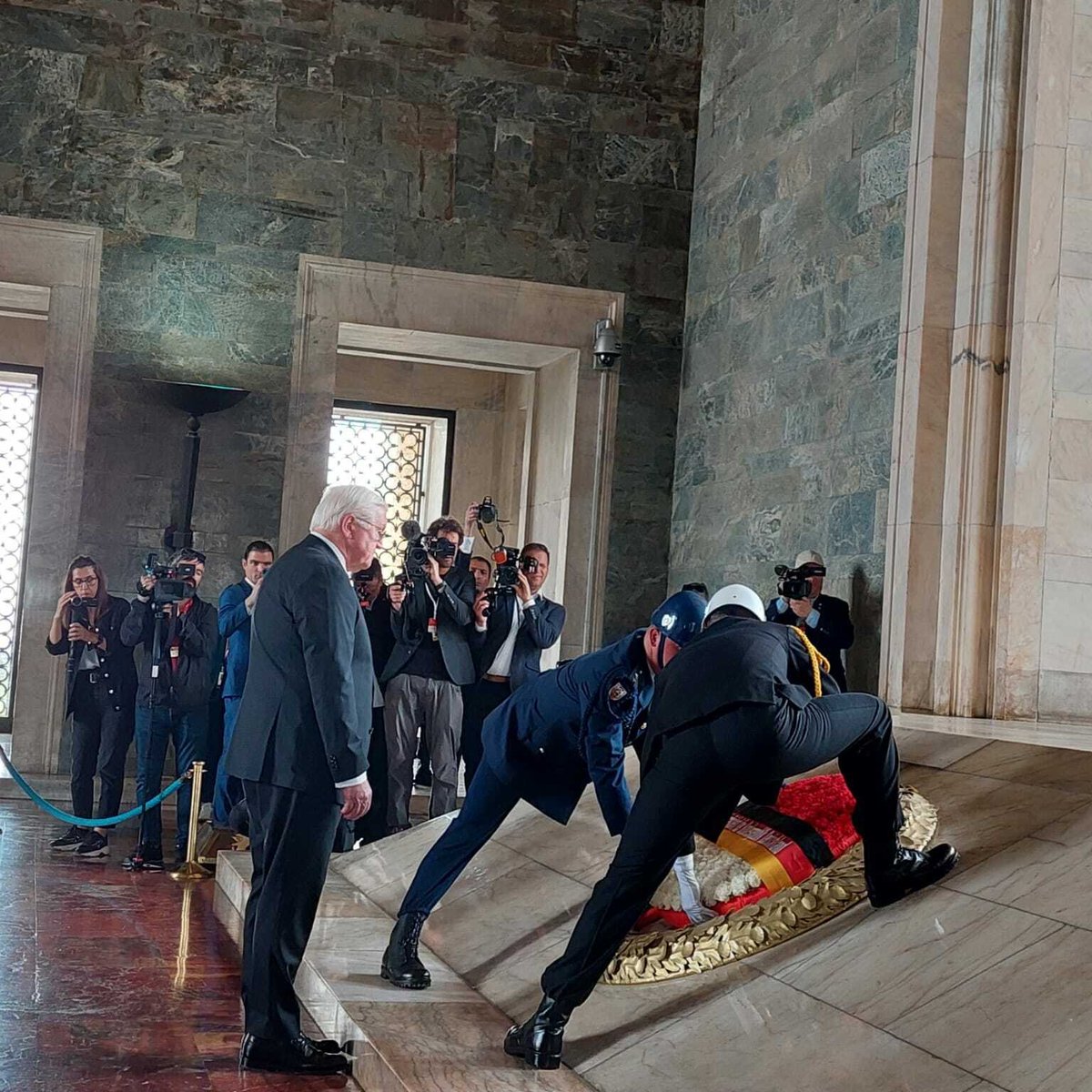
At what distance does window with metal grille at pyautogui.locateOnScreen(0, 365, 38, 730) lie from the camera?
14578 mm

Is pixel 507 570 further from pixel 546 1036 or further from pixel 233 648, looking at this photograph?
pixel 546 1036

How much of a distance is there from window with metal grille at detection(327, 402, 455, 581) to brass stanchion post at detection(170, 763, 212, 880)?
7.18m

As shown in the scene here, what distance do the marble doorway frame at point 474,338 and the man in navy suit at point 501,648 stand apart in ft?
11.5

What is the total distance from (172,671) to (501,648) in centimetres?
206

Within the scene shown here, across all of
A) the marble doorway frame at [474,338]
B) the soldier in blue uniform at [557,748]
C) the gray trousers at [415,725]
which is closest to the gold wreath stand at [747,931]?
the soldier in blue uniform at [557,748]

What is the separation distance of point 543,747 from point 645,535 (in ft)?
24.6

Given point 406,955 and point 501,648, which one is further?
point 501,648

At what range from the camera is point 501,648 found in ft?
28.0

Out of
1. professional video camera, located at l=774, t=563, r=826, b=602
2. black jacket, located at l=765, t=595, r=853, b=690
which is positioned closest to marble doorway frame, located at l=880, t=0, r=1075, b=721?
black jacket, located at l=765, t=595, r=853, b=690

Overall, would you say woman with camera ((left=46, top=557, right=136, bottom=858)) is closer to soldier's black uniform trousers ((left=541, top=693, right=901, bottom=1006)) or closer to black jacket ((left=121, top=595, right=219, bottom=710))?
black jacket ((left=121, top=595, right=219, bottom=710))

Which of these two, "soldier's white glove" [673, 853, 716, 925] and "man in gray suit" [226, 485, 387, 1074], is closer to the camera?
"man in gray suit" [226, 485, 387, 1074]

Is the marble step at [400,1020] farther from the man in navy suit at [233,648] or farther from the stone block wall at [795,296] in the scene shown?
the stone block wall at [795,296]

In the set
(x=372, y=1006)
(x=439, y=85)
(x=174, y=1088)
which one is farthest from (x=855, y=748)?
(x=439, y=85)

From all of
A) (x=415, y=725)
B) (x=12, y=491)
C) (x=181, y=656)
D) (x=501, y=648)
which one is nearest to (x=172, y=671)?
(x=181, y=656)
